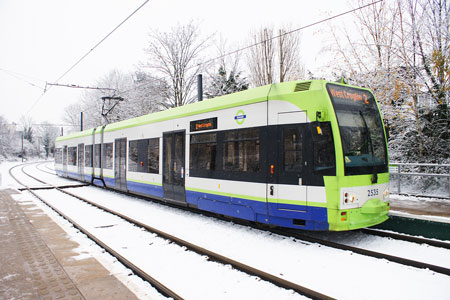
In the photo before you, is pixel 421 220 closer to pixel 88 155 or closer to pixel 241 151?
pixel 241 151

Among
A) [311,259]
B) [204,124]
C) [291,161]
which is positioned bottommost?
[311,259]

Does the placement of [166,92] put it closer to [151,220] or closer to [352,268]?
[151,220]

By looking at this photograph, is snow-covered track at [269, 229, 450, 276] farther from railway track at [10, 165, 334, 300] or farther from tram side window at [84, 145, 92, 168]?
tram side window at [84, 145, 92, 168]

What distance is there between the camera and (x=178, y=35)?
28000 mm

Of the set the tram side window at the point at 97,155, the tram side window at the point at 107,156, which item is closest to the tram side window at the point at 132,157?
the tram side window at the point at 107,156

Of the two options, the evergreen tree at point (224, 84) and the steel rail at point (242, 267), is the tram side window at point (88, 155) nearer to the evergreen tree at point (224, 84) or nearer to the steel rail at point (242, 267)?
the steel rail at point (242, 267)

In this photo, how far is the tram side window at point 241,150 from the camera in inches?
270

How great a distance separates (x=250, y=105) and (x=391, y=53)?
989 cm

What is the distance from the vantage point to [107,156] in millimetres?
15086

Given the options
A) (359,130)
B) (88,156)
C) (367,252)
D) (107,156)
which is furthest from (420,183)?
(88,156)

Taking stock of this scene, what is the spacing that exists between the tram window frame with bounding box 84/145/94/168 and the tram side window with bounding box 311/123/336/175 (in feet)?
46.8

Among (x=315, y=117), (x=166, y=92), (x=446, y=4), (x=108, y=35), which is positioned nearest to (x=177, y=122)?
(x=108, y=35)

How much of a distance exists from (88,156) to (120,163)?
5.16 metres

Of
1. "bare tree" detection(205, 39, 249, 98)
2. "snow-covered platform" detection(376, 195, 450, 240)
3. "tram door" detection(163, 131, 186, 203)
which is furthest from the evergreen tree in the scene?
"snow-covered platform" detection(376, 195, 450, 240)
